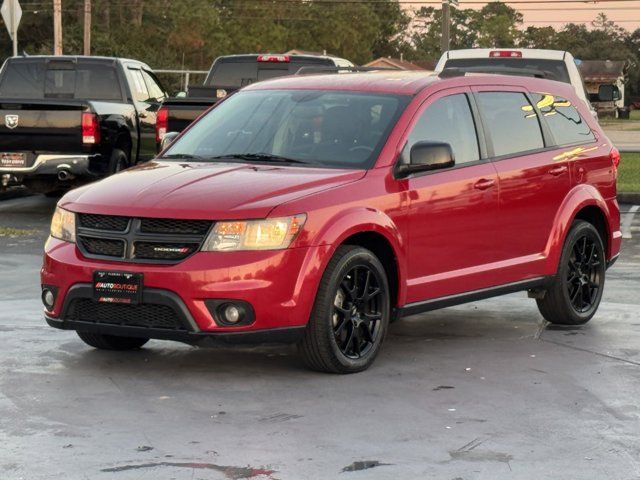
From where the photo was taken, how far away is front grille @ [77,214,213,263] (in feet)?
26.1

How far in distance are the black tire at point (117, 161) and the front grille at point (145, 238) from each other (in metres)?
9.80

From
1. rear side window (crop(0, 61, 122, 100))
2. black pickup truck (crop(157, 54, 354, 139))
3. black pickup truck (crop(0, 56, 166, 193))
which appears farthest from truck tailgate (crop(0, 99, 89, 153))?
black pickup truck (crop(157, 54, 354, 139))

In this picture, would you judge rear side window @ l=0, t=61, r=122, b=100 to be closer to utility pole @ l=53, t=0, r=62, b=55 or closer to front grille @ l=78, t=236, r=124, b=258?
front grille @ l=78, t=236, r=124, b=258

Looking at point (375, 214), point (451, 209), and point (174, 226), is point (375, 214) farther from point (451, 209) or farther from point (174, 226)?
point (174, 226)

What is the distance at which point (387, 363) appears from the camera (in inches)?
346

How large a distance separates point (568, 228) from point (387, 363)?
2.04m

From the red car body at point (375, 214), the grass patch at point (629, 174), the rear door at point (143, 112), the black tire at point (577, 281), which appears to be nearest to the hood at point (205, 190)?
the red car body at point (375, 214)

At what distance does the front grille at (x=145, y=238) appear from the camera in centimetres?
795

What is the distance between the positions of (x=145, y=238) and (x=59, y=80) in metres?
12.2

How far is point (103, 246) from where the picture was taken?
8.23m

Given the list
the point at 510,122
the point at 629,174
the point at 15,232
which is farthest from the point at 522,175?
the point at 629,174

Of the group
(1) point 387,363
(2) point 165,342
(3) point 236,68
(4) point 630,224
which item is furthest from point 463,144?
(3) point 236,68

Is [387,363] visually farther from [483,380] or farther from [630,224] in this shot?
[630,224]

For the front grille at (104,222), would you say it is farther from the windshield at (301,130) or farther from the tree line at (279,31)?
the tree line at (279,31)
